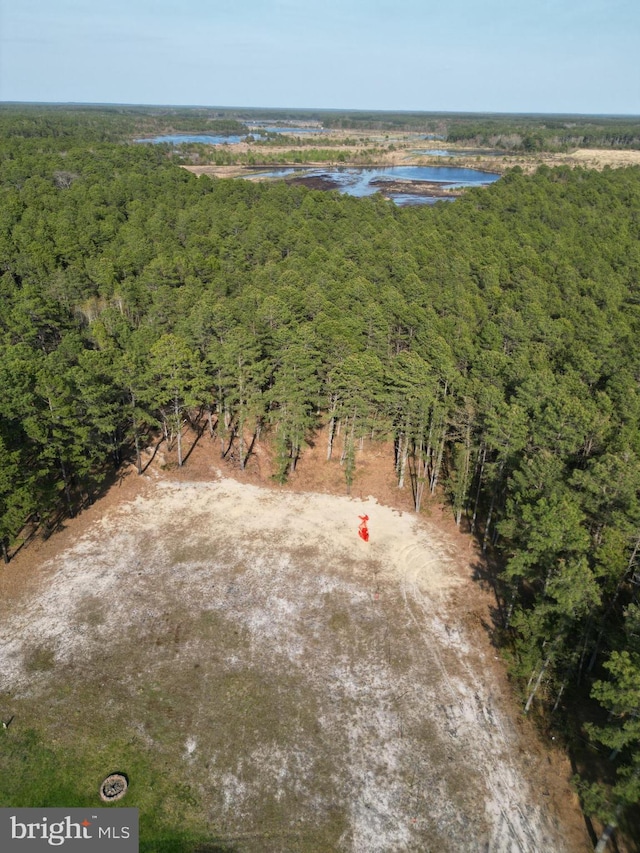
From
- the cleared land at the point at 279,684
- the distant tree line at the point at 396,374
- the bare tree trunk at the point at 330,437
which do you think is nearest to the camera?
the cleared land at the point at 279,684

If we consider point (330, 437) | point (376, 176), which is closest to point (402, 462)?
point (330, 437)

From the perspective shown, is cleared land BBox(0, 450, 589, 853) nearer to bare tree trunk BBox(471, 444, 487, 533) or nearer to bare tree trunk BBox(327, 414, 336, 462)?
bare tree trunk BBox(471, 444, 487, 533)

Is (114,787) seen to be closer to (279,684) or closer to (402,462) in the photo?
(279,684)

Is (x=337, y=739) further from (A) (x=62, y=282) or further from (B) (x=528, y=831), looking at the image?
(A) (x=62, y=282)

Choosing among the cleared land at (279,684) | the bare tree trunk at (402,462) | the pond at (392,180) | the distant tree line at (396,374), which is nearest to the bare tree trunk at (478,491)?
the distant tree line at (396,374)

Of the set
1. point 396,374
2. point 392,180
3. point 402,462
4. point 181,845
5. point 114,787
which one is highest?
point 392,180

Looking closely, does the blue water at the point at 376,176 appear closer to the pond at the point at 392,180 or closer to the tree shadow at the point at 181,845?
the pond at the point at 392,180
